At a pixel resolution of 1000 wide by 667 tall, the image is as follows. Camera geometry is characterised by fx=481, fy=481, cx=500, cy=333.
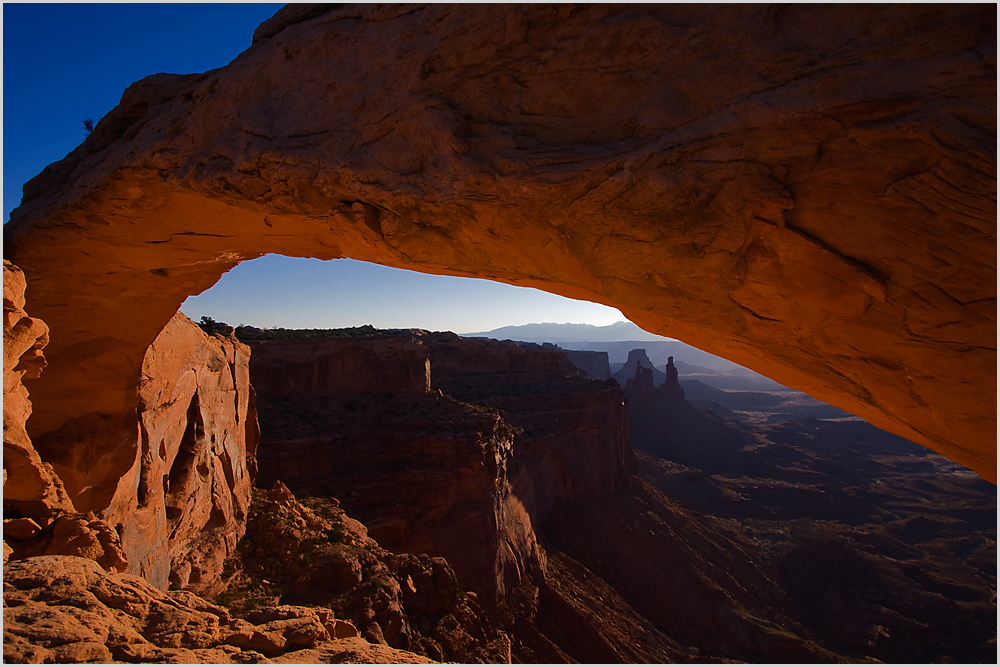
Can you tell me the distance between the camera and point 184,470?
757 cm

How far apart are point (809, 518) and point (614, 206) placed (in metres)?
41.6

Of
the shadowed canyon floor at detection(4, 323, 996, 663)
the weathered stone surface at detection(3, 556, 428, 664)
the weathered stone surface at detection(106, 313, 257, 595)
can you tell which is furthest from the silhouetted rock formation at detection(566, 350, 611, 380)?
the weathered stone surface at detection(3, 556, 428, 664)

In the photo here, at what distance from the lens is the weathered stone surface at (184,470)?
20.7ft

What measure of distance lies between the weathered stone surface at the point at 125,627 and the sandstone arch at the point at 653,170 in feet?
10.5

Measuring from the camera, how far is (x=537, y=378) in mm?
36062

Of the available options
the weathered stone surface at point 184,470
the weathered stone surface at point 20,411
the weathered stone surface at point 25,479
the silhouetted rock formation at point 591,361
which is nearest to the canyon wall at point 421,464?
the weathered stone surface at point 184,470

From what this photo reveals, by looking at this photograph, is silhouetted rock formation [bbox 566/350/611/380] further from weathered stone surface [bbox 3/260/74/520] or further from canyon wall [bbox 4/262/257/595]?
weathered stone surface [bbox 3/260/74/520]

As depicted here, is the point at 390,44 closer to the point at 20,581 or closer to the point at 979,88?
the point at 979,88

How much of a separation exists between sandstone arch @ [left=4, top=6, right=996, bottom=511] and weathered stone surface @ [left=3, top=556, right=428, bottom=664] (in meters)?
3.20

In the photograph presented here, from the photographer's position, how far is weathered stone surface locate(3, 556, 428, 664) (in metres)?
2.67

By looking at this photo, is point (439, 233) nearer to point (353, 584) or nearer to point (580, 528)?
point (353, 584)

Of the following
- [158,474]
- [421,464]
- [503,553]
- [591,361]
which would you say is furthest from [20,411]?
[591,361]

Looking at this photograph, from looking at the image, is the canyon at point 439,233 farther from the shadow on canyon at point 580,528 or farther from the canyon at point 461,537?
the shadow on canyon at point 580,528

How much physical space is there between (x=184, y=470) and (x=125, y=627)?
5.13m
